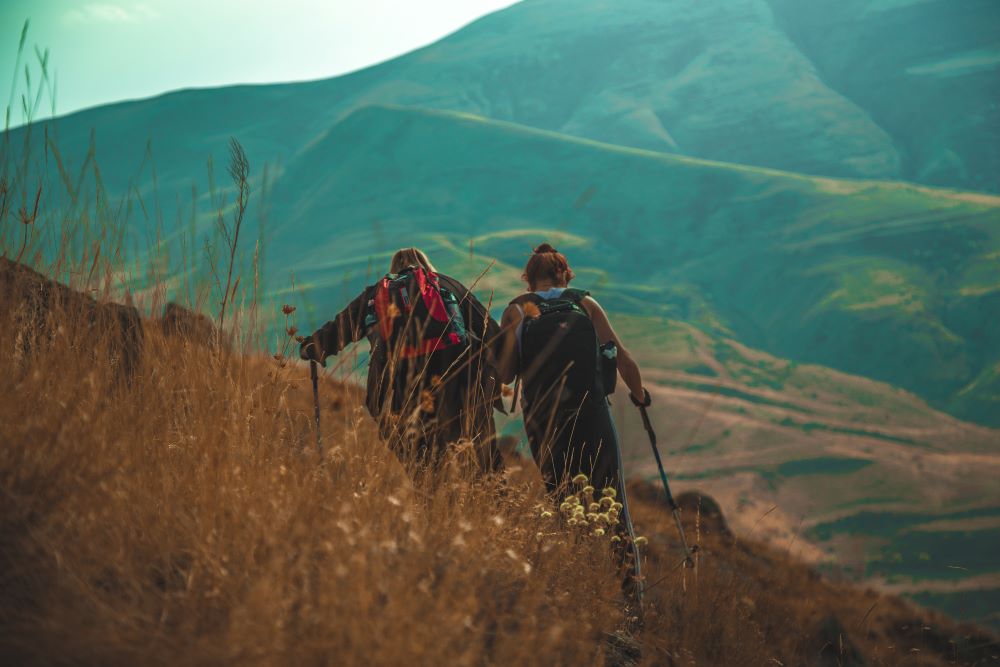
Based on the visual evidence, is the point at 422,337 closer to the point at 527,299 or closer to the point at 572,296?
the point at 527,299

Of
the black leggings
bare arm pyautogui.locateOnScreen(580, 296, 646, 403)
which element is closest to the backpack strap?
bare arm pyautogui.locateOnScreen(580, 296, 646, 403)

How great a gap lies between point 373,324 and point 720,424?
171 m

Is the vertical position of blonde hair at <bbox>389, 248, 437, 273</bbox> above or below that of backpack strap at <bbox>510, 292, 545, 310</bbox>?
above

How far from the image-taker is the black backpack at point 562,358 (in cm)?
440

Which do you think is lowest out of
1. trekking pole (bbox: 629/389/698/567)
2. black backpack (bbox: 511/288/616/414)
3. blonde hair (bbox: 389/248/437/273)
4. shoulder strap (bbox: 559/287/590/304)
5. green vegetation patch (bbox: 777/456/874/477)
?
green vegetation patch (bbox: 777/456/874/477)

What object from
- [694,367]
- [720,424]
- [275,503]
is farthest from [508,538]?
[694,367]

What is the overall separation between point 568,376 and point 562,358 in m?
0.10

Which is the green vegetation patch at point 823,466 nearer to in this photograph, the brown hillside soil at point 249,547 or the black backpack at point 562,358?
the black backpack at point 562,358

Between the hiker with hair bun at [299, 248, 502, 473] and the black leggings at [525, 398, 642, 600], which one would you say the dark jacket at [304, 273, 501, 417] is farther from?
the black leggings at [525, 398, 642, 600]

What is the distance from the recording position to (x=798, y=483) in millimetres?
145500

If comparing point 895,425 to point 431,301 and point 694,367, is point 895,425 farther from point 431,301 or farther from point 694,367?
point 431,301

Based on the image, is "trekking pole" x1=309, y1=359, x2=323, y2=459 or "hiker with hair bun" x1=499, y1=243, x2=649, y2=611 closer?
"trekking pole" x1=309, y1=359, x2=323, y2=459

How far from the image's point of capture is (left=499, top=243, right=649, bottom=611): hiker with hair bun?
14.3 feet

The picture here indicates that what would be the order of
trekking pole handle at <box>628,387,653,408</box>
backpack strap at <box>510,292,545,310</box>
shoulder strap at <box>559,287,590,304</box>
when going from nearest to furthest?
backpack strap at <box>510,292,545,310</box> → shoulder strap at <box>559,287,590,304</box> → trekking pole handle at <box>628,387,653,408</box>
